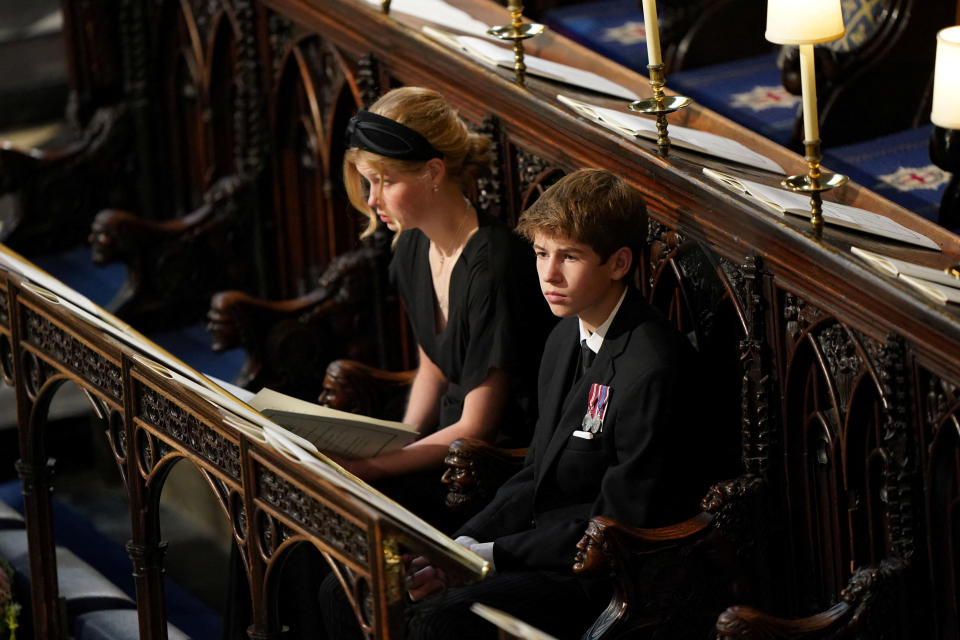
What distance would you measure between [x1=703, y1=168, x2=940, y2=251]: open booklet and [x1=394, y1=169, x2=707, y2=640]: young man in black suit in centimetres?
23

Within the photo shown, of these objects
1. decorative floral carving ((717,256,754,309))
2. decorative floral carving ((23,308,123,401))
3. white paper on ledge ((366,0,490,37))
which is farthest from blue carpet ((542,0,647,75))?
decorative floral carving ((23,308,123,401))

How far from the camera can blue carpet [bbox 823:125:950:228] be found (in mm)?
4492

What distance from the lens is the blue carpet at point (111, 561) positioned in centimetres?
476

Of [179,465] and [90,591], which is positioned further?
[179,465]

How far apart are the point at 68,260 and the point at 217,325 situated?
55.8 inches

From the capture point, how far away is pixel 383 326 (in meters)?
5.38

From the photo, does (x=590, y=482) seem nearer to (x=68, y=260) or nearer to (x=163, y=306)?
(x=163, y=306)

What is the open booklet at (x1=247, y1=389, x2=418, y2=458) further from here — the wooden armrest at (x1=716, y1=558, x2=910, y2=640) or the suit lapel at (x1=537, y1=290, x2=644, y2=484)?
the wooden armrest at (x1=716, y1=558, x2=910, y2=640)

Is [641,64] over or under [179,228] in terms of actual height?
over

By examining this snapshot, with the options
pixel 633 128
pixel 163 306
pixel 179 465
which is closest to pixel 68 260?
pixel 163 306

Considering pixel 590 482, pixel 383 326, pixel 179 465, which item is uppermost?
pixel 590 482

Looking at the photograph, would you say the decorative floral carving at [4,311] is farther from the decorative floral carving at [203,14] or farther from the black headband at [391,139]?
the decorative floral carving at [203,14]

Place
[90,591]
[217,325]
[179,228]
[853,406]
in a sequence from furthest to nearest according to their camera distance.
Result: [179,228]
[217,325]
[90,591]
[853,406]

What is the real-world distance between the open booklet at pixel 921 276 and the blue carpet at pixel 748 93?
140 centimetres
